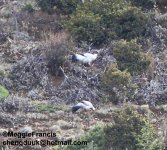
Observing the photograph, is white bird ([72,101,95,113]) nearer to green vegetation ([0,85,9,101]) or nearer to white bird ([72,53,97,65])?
green vegetation ([0,85,9,101])

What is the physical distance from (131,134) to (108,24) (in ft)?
17.7

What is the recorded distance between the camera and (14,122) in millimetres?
9367

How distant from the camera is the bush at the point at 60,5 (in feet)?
44.9

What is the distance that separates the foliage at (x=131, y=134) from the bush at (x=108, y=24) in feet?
15.2

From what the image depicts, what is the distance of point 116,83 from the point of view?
1023 centimetres

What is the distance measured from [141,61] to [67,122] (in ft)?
7.43

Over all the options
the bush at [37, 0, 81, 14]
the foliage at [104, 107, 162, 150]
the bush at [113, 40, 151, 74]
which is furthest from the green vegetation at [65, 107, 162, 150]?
the bush at [37, 0, 81, 14]

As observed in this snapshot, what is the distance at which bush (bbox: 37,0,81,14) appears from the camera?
13.7 m

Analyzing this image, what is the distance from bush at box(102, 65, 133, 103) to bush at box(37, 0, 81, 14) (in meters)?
3.68

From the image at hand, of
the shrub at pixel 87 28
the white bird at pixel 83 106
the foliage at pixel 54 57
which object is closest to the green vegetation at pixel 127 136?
the white bird at pixel 83 106

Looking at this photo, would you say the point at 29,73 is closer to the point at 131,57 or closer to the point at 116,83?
the point at 116,83

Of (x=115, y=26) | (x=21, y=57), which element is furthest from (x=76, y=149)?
(x=115, y=26)

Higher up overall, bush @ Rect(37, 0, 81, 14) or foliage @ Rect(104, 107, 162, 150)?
bush @ Rect(37, 0, 81, 14)

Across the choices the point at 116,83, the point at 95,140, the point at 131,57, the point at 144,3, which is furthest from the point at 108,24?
the point at 95,140
